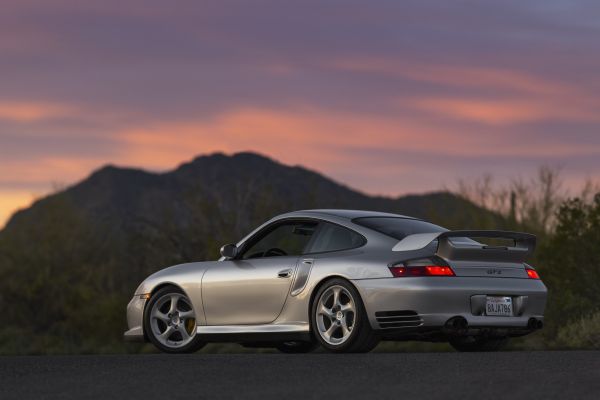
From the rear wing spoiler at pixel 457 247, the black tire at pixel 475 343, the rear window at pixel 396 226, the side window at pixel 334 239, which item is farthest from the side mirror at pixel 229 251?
the black tire at pixel 475 343

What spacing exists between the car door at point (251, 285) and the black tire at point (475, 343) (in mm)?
2006

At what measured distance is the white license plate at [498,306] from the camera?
11.4 meters

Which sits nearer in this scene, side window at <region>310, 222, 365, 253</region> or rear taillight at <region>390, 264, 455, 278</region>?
rear taillight at <region>390, 264, 455, 278</region>

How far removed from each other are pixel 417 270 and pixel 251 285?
2.07 metres

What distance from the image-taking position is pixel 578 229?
24.6 meters

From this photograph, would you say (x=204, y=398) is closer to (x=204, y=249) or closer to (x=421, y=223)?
(x=421, y=223)

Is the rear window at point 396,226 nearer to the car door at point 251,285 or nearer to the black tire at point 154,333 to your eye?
the car door at point 251,285

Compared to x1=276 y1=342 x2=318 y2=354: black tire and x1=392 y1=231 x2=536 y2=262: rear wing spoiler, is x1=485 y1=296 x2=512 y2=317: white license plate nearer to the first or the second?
x1=392 y1=231 x2=536 y2=262: rear wing spoiler

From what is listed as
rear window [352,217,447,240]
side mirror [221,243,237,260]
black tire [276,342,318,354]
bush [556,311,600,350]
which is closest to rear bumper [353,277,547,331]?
rear window [352,217,447,240]

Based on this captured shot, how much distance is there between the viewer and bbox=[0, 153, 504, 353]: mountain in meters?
42.1

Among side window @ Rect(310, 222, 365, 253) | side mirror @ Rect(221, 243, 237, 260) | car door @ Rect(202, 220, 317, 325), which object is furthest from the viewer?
side mirror @ Rect(221, 243, 237, 260)

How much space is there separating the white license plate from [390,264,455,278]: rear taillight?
1.91ft

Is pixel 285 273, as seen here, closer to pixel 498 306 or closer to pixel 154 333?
pixel 154 333

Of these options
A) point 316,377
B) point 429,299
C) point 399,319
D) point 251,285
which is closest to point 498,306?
point 429,299
